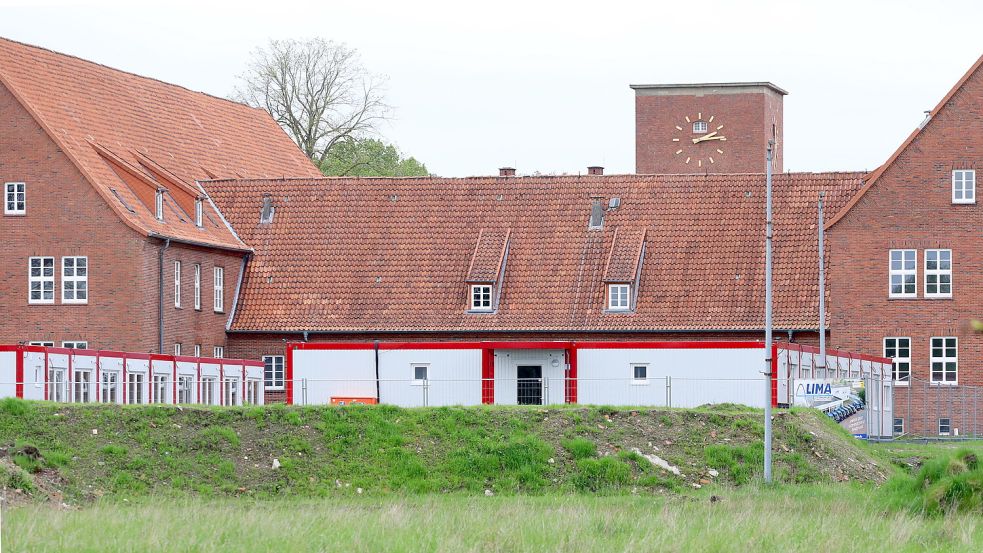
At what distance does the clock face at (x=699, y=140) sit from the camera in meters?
92.3

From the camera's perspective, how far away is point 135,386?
48.8m

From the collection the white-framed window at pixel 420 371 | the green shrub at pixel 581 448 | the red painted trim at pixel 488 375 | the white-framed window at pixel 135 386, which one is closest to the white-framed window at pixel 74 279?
the white-framed window at pixel 135 386

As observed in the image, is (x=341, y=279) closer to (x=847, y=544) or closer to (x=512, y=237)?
(x=512, y=237)

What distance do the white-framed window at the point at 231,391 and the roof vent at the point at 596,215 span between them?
13.8 meters

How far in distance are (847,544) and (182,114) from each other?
48.2m

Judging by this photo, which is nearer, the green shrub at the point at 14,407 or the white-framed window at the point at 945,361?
the green shrub at the point at 14,407

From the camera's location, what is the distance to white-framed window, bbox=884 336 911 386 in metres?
57.6

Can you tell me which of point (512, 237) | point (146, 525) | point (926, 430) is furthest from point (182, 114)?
point (146, 525)

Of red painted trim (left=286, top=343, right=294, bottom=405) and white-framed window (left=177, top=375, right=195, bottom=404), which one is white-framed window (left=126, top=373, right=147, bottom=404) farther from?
red painted trim (left=286, top=343, right=294, bottom=405)

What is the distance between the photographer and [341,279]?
204 feet

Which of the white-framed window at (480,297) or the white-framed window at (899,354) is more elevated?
the white-framed window at (480,297)

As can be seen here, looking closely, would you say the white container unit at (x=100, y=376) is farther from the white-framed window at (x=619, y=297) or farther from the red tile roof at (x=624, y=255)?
the red tile roof at (x=624, y=255)

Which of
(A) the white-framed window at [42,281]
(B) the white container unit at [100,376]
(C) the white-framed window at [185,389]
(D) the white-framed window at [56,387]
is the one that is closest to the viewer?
(D) the white-framed window at [56,387]

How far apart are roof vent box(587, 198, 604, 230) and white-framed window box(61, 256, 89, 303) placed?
1644cm
